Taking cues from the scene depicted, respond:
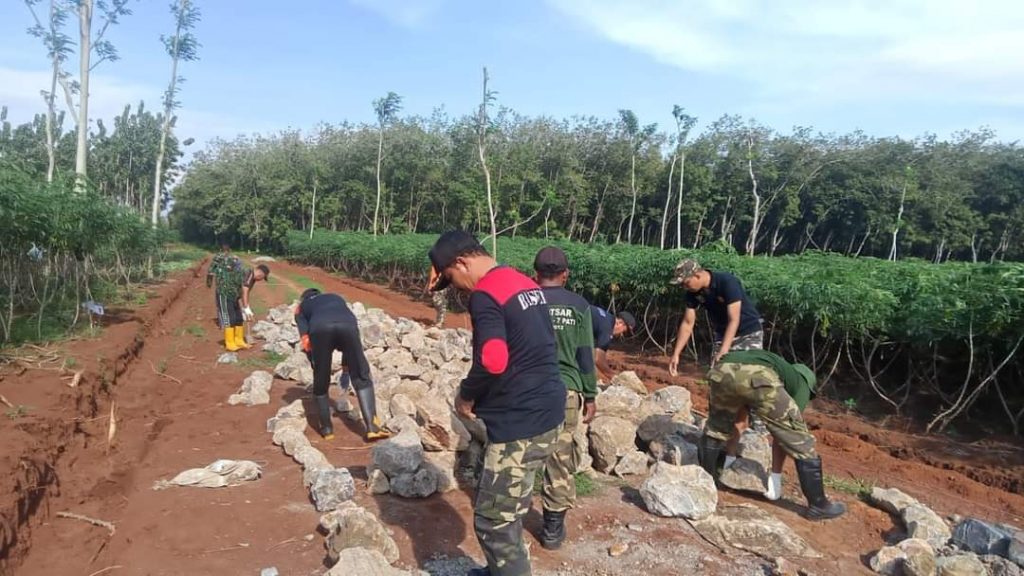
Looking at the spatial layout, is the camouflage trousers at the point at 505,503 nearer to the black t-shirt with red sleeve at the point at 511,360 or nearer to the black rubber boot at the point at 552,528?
the black t-shirt with red sleeve at the point at 511,360

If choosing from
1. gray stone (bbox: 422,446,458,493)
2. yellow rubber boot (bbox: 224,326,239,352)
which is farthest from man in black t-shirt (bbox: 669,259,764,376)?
yellow rubber boot (bbox: 224,326,239,352)

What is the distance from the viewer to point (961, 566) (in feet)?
10.7

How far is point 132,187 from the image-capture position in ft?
111

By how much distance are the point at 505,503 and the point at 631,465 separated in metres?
2.51

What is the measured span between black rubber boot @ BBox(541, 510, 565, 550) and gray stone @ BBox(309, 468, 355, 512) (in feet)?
4.53

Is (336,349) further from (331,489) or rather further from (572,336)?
(572,336)

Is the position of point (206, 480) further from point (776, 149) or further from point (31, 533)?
point (776, 149)

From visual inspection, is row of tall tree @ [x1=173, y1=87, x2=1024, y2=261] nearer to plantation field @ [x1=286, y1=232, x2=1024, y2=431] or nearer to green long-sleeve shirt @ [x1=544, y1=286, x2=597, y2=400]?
plantation field @ [x1=286, y1=232, x2=1024, y2=431]

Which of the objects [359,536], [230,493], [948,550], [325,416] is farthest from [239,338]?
[948,550]

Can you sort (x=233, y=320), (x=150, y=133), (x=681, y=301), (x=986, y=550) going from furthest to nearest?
(x=150, y=133)
(x=681, y=301)
(x=233, y=320)
(x=986, y=550)

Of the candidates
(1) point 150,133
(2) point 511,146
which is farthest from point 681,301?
(1) point 150,133

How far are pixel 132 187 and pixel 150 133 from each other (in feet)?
10.9

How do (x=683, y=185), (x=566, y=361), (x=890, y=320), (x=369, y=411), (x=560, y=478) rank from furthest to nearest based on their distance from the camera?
(x=683, y=185) < (x=890, y=320) < (x=369, y=411) < (x=566, y=361) < (x=560, y=478)

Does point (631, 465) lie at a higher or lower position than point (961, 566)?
lower
